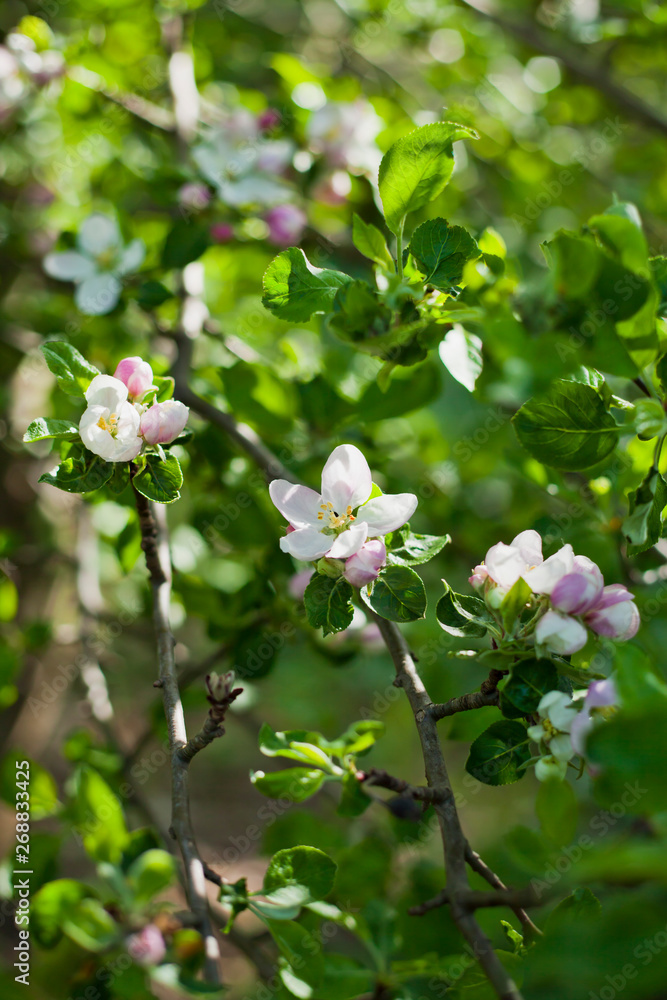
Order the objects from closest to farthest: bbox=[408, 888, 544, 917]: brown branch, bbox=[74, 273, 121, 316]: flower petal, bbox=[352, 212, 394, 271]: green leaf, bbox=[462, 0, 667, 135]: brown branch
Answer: bbox=[408, 888, 544, 917]: brown branch → bbox=[352, 212, 394, 271]: green leaf → bbox=[74, 273, 121, 316]: flower petal → bbox=[462, 0, 667, 135]: brown branch

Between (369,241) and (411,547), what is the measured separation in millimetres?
419

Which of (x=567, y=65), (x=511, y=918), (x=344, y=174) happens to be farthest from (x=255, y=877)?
(x=567, y=65)

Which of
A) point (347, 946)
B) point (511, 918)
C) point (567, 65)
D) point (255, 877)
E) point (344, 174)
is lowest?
point (255, 877)

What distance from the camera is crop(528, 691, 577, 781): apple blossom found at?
0.79 meters

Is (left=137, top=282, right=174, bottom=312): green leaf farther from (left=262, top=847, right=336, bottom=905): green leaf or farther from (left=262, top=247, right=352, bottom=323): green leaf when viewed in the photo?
(left=262, top=847, right=336, bottom=905): green leaf

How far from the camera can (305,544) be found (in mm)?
903

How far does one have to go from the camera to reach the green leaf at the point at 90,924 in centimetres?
121

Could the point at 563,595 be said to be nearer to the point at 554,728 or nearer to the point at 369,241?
the point at 554,728

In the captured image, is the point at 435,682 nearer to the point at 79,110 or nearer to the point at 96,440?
the point at 96,440

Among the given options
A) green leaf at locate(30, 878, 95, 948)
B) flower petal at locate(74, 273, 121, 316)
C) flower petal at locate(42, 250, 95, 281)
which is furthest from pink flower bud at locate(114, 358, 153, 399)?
green leaf at locate(30, 878, 95, 948)

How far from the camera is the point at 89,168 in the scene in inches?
90.2

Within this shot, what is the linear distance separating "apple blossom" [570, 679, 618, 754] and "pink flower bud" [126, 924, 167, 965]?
82cm

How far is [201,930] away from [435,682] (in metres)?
0.81

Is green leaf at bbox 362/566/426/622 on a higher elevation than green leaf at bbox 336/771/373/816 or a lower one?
higher
